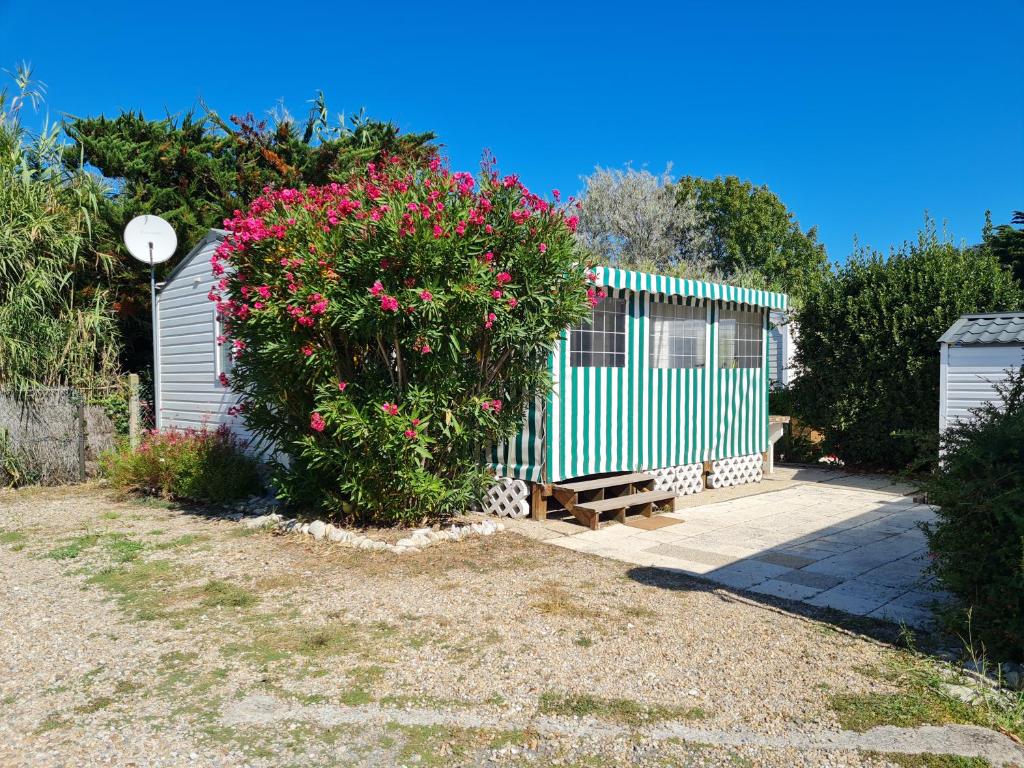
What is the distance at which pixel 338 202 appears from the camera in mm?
6230

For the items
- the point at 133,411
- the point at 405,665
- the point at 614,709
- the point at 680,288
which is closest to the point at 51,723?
the point at 405,665

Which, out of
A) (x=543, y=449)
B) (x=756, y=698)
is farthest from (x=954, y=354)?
(x=756, y=698)

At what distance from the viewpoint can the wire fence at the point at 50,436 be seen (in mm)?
9562

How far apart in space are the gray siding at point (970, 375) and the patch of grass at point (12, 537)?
1049 cm

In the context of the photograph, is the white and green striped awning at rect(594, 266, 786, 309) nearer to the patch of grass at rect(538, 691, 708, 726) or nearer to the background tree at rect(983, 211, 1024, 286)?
the patch of grass at rect(538, 691, 708, 726)

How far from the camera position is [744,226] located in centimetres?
3331

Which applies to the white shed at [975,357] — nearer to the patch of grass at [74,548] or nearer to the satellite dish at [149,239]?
the patch of grass at [74,548]

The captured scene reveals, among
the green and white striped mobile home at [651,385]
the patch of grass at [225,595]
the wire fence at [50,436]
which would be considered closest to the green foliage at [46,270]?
the wire fence at [50,436]

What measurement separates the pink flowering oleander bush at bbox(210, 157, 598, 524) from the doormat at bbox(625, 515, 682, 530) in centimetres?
176

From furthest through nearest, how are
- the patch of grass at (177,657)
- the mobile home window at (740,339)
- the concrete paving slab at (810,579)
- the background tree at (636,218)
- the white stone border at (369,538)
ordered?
the background tree at (636,218)
the mobile home window at (740,339)
the white stone border at (369,538)
the concrete paving slab at (810,579)
the patch of grass at (177,657)

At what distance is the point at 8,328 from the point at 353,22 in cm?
698

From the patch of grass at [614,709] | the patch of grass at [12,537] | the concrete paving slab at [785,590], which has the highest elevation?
the patch of grass at [614,709]

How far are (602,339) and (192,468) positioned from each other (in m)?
5.06

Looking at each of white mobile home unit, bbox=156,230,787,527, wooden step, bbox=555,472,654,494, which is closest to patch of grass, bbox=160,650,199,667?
white mobile home unit, bbox=156,230,787,527
